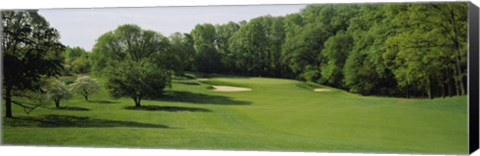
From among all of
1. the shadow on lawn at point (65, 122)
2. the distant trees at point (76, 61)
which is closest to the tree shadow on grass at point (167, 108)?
the shadow on lawn at point (65, 122)

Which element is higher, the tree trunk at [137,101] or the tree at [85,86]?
the tree at [85,86]

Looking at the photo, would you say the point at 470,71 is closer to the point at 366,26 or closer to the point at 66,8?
the point at 366,26

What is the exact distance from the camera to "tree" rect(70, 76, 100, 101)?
14.4 m

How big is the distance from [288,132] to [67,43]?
499 cm

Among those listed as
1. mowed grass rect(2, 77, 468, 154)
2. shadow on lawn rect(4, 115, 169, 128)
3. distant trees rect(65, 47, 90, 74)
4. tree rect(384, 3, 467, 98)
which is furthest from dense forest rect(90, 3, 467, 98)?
shadow on lawn rect(4, 115, 169, 128)

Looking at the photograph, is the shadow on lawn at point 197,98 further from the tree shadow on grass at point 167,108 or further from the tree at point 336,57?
the tree at point 336,57

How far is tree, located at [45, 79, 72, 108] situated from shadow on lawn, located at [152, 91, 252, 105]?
6.75 feet

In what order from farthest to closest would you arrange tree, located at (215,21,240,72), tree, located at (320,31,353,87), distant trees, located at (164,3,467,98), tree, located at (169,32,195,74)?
1. tree, located at (169,32,195,74)
2. tree, located at (215,21,240,72)
3. tree, located at (320,31,353,87)
4. distant trees, located at (164,3,467,98)

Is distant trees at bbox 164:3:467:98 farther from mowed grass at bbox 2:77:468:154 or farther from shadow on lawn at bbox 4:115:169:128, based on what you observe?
shadow on lawn at bbox 4:115:169:128

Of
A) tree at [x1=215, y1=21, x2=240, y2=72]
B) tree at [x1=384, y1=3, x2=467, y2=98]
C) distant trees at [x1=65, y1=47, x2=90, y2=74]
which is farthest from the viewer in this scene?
distant trees at [x1=65, y1=47, x2=90, y2=74]

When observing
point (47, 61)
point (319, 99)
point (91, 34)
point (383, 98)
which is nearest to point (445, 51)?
point (383, 98)

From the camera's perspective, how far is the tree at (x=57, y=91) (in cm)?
1433

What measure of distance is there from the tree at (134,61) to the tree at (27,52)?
3.30 ft

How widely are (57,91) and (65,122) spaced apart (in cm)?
69
